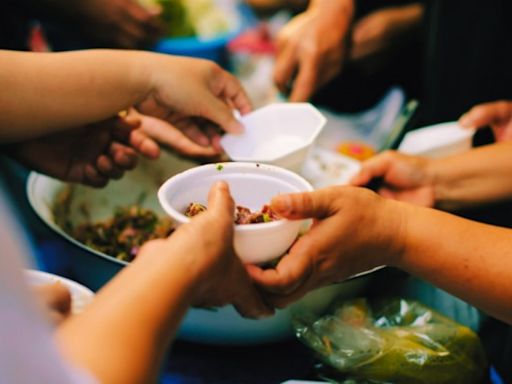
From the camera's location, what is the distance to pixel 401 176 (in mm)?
1256

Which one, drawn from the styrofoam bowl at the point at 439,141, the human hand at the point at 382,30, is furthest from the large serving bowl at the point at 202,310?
the human hand at the point at 382,30

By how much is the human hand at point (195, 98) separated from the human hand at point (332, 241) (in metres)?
0.39

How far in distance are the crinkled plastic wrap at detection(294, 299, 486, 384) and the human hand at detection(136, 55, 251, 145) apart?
0.45m

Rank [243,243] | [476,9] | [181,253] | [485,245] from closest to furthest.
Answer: [181,253] → [243,243] → [485,245] → [476,9]

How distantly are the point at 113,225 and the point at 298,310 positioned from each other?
20.4 inches

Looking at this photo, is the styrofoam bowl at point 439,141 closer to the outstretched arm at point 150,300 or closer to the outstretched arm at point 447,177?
the outstretched arm at point 447,177

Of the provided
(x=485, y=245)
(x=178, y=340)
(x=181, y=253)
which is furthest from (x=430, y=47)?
(x=181, y=253)

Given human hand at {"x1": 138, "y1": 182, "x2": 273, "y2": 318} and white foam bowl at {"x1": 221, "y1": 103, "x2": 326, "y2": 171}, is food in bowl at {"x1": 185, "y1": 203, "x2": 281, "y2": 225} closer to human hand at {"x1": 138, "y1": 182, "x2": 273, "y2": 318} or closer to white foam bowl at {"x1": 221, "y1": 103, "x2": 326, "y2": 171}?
human hand at {"x1": 138, "y1": 182, "x2": 273, "y2": 318}

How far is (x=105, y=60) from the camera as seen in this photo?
1.07m

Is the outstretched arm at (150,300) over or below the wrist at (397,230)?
over

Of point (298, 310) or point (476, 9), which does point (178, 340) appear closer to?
point (298, 310)

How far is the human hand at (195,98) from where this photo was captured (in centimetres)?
111

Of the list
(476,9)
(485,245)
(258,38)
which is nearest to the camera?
(485,245)

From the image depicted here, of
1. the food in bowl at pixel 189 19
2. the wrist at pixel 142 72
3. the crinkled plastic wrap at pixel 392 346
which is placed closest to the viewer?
the crinkled plastic wrap at pixel 392 346
